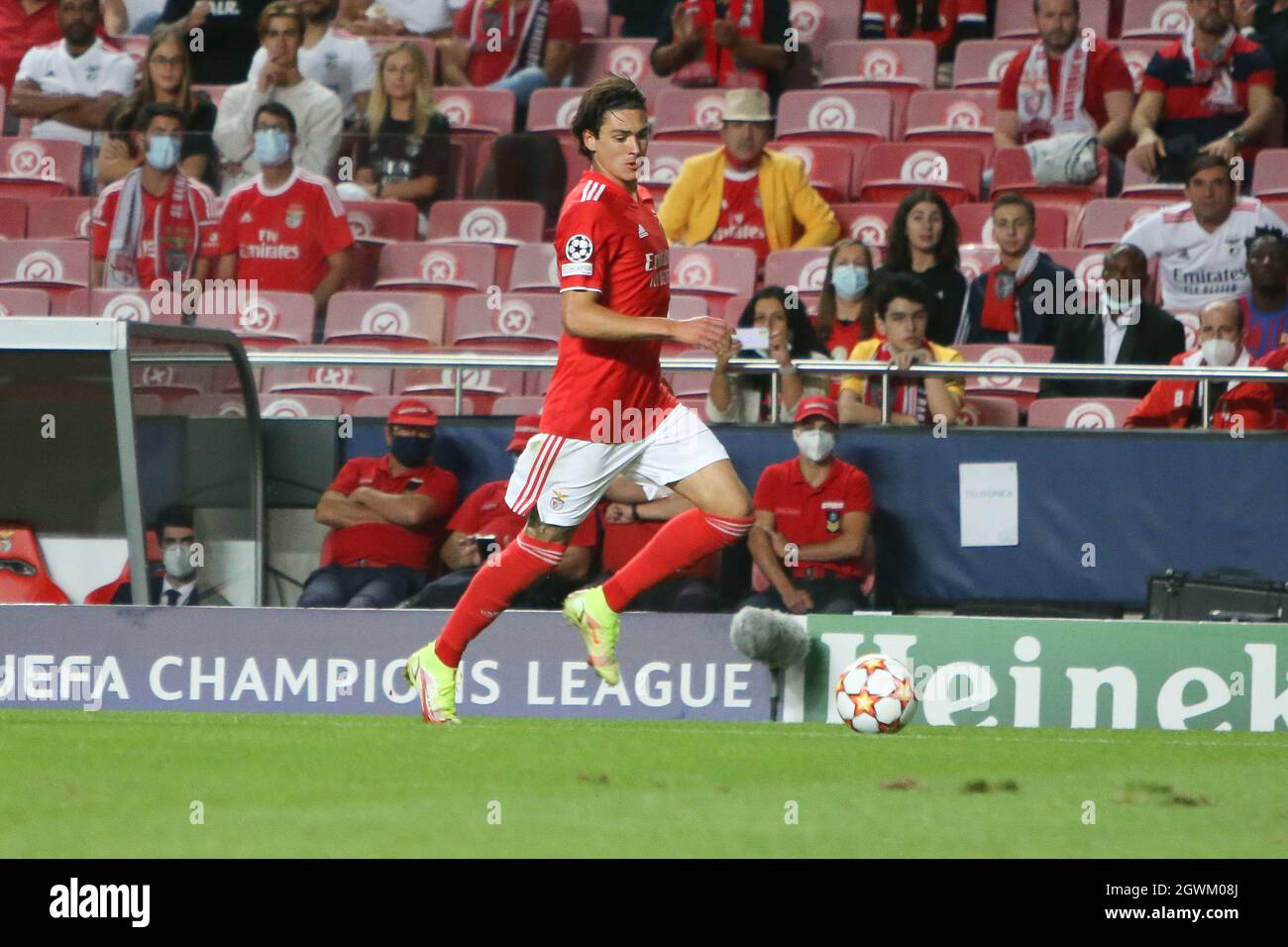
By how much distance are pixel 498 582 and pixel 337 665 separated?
6.27 feet

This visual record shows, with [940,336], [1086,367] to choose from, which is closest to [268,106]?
[940,336]

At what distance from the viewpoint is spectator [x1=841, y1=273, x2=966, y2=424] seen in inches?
366

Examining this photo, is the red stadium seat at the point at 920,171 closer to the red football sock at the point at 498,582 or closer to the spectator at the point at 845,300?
the spectator at the point at 845,300

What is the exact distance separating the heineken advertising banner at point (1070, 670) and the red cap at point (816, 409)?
4.61 feet

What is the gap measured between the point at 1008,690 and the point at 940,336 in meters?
2.87

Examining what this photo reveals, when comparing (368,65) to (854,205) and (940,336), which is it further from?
(940,336)

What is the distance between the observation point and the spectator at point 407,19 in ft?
47.3

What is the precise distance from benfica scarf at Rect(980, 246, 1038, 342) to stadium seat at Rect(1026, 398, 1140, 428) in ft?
2.23

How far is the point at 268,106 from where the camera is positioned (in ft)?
37.5

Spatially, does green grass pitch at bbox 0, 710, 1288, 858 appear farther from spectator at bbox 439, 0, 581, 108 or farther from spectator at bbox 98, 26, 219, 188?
spectator at bbox 439, 0, 581, 108

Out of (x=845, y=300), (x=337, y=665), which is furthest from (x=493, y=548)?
(x=845, y=300)

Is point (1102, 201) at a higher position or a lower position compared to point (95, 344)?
higher

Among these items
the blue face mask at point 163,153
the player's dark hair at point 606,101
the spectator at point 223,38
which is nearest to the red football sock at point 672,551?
the player's dark hair at point 606,101

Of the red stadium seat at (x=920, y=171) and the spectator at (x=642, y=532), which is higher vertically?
the red stadium seat at (x=920, y=171)
